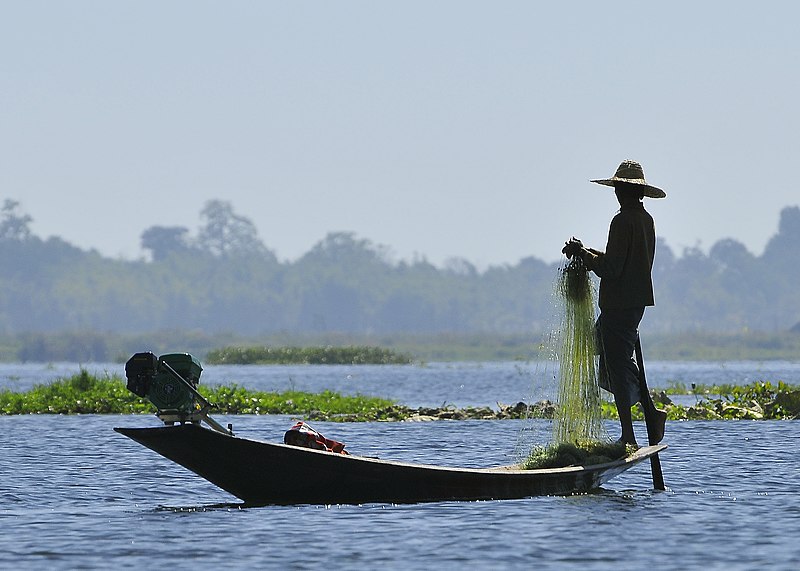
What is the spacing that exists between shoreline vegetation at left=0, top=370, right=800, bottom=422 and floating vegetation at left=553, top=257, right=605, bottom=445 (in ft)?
41.5

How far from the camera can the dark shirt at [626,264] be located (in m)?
17.4

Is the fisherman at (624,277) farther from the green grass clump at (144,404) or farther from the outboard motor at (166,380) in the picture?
the green grass clump at (144,404)

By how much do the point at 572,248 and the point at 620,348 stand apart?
1.24 metres

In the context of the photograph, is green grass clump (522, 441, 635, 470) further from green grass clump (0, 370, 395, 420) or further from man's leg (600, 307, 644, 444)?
green grass clump (0, 370, 395, 420)

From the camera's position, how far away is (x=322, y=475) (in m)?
16.1

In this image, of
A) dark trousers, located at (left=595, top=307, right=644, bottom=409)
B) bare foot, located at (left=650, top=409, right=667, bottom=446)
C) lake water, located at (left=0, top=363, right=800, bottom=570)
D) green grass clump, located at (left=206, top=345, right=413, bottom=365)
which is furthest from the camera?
green grass clump, located at (left=206, top=345, right=413, bottom=365)

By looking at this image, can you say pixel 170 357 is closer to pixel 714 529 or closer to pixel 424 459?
pixel 714 529

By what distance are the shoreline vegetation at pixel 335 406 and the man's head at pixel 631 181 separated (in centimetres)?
1303

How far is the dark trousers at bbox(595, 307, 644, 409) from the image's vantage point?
17.5 metres

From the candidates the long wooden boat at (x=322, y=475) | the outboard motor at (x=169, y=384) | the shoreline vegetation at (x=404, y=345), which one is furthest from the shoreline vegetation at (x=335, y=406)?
the shoreline vegetation at (x=404, y=345)

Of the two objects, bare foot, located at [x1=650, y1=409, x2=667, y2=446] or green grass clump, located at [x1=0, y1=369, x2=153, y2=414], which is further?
green grass clump, located at [x1=0, y1=369, x2=153, y2=414]

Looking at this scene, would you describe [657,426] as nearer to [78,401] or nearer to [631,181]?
[631,181]

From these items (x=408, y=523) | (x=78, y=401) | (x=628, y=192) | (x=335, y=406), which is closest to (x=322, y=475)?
(x=408, y=523)

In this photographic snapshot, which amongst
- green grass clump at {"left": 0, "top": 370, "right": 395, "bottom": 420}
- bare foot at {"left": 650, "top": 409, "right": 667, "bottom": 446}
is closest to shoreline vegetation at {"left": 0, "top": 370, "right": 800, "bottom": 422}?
green grass clump at {"left": 0, "top": 370, "right": 395, "bottom": 420}
